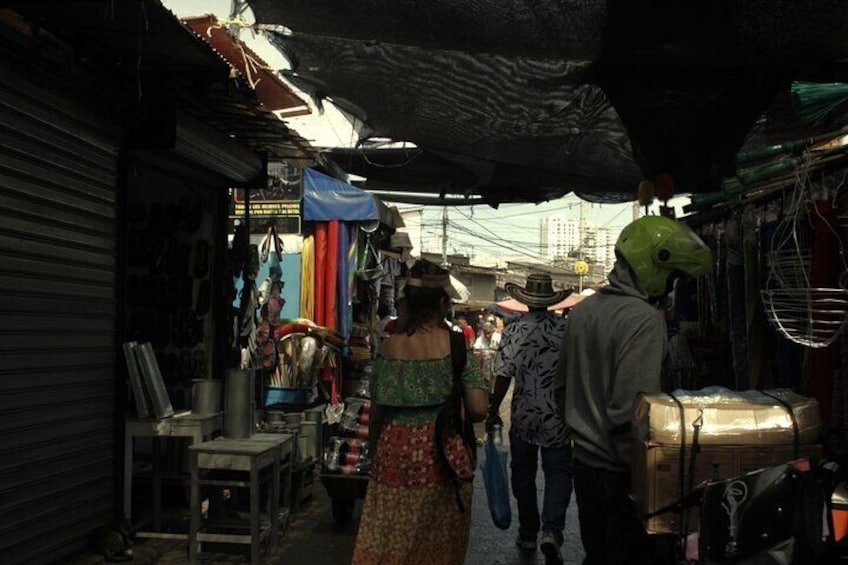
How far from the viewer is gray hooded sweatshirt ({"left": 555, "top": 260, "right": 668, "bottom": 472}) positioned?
3.43 meters

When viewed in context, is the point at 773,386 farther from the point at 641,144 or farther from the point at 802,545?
the point at 802,545

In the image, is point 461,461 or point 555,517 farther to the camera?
point 555,517

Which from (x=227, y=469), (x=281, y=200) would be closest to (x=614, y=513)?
(x=227, y=469)

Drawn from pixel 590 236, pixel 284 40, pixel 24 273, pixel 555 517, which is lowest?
pixel 555 517

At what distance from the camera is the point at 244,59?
23.8 feet

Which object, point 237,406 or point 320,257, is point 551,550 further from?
point 320,257

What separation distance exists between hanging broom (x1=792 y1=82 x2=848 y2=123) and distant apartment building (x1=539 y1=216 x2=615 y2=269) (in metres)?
47.3

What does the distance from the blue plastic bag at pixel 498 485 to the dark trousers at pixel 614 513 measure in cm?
233

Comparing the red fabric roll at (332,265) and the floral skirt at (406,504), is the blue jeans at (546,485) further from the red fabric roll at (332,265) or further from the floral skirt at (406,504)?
the red fabric roll at (332,265)

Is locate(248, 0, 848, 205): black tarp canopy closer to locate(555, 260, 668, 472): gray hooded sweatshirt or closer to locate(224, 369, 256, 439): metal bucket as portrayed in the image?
locate(555, 260, 668, 472): gray hooded sweatshirt

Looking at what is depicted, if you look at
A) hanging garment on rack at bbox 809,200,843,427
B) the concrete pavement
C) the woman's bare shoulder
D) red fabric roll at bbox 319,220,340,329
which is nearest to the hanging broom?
hanging garment on rack at bbox 809,200,843,427

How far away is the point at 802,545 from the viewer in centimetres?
241

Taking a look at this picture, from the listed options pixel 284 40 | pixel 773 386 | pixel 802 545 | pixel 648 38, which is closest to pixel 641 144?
pixel 648 38

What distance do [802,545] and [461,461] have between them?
76.5 inches
